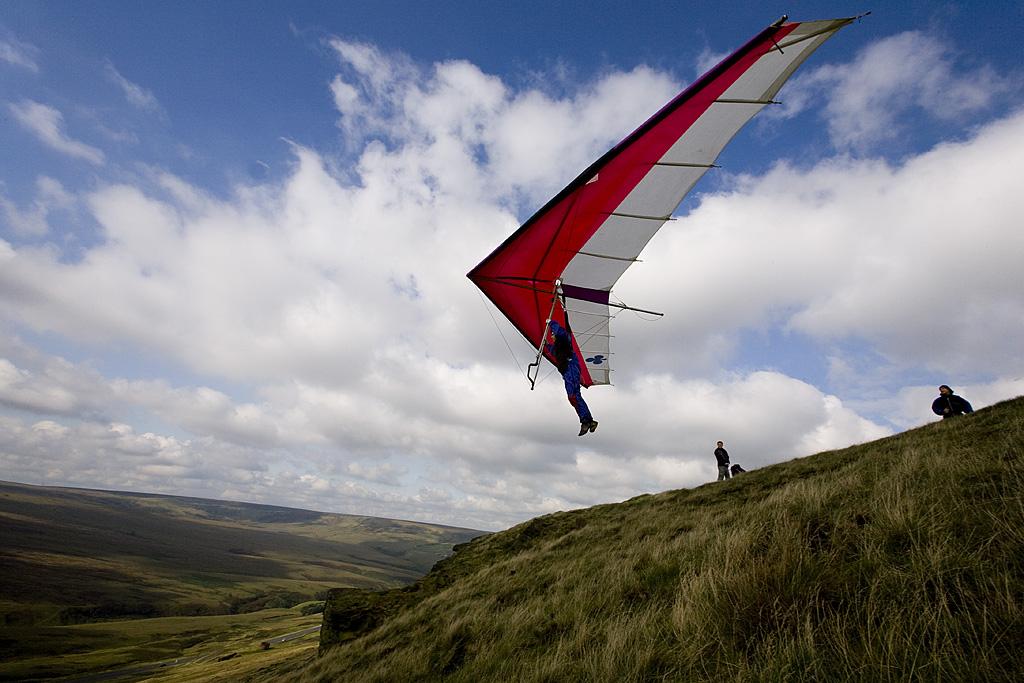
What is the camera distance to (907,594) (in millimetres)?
2867

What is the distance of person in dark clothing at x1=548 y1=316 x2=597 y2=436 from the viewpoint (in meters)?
8.30

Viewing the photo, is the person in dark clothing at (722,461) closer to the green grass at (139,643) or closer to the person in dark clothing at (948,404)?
the person in dark clothing at (948,404)

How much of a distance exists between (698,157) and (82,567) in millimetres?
255575

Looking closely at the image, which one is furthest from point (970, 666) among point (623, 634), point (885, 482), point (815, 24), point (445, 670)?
point (815, 24)

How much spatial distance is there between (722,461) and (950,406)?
7.18 m

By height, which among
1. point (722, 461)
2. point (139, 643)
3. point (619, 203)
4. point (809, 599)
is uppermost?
point (619, 203)

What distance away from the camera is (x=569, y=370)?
8.66 metres

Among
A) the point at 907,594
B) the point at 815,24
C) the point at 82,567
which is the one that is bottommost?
the point at 82,567

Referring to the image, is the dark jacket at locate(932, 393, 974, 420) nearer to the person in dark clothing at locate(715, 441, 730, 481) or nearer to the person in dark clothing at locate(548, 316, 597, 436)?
the person in dark clothing at locate(715, 441, 730, 481)

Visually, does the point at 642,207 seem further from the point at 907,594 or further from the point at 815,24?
the point at 907,594

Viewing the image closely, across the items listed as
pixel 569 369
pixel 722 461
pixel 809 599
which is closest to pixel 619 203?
pixel 569 369

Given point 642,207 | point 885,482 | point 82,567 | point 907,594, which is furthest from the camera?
point 82,567

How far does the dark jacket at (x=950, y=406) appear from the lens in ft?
38.0

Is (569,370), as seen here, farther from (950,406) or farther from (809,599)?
(950,406)
